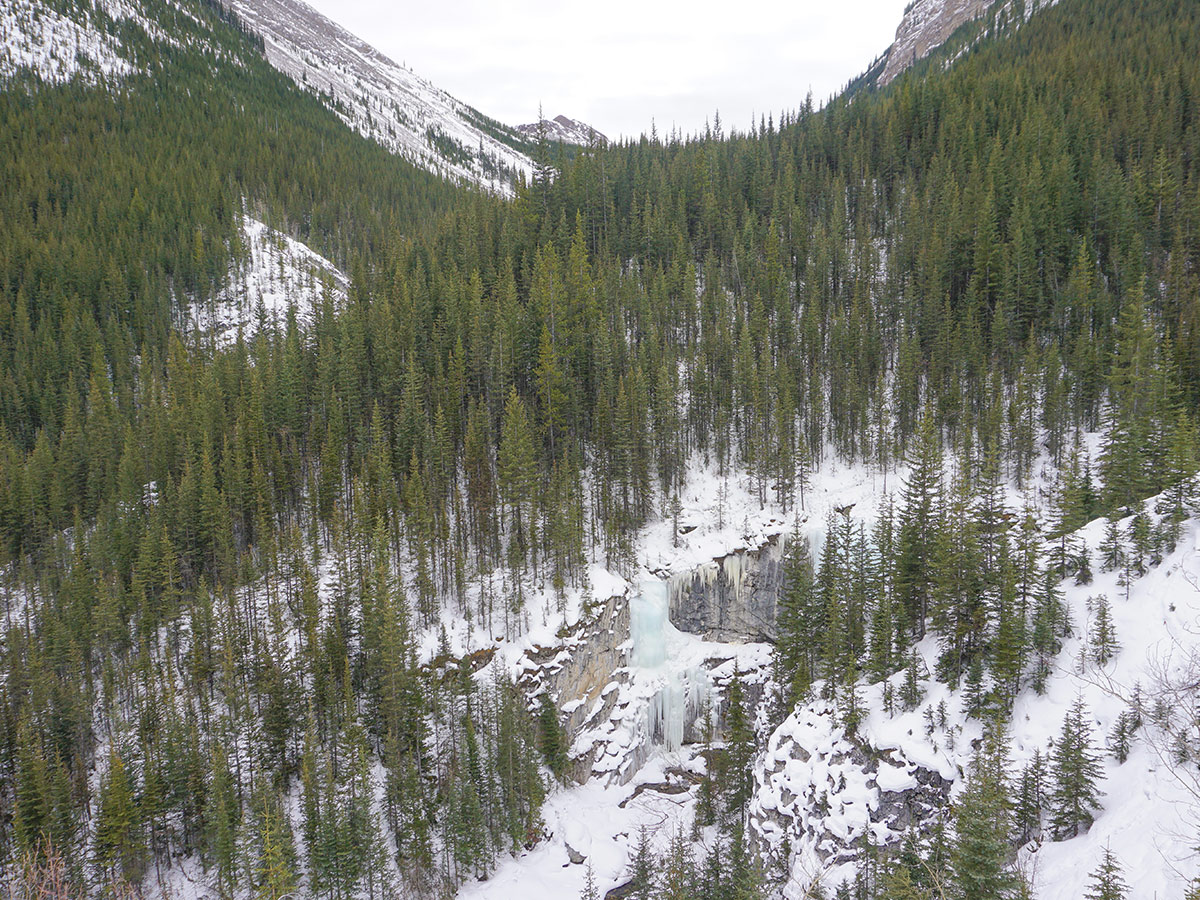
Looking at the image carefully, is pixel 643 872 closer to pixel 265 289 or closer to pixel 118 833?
pixel 118 833

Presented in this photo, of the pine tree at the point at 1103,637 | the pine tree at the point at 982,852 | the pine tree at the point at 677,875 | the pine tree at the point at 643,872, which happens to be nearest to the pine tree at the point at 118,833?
the pine tree at the point at 643,872

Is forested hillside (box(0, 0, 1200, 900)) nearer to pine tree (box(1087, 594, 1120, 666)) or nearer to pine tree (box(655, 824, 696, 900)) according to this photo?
pine tree (box(655, 824, 696, 900))

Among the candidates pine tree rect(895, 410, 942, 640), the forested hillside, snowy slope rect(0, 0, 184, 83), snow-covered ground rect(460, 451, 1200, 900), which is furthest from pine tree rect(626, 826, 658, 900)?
snowy slope rect(0, 0, 184, 83)

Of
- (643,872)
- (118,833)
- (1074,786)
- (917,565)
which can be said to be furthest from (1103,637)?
(118,833)

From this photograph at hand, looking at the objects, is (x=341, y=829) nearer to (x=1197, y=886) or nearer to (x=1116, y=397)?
(x=1197, y=886)

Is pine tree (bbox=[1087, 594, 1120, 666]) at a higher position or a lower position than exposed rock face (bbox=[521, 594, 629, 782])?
higher

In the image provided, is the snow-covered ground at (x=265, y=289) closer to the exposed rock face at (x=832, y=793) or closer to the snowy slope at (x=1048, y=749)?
the exposed rock face at (x=832, y=793)

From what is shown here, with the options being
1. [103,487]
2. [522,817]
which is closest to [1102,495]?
[522,817]
